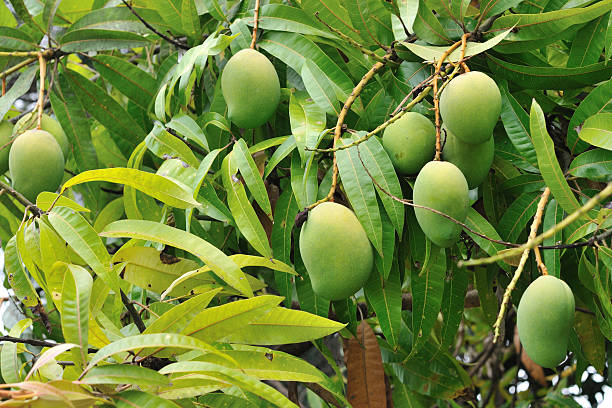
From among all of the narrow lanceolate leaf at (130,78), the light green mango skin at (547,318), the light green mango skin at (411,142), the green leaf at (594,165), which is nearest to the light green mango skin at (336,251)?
the light green mango skin at (411,142)

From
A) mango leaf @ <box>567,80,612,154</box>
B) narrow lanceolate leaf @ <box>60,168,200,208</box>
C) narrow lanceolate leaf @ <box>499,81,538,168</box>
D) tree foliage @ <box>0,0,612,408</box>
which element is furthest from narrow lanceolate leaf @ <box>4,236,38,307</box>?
mango leaf @ <box>567,80,612,154</box>

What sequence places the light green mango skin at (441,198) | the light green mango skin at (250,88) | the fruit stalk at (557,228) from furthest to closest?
the light green mango skin at (250,88), the light green mango skin at (441,198), the fruit stalk at (557,228)

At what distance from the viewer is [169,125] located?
3.96ft

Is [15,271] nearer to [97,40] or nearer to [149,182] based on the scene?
[149,182]

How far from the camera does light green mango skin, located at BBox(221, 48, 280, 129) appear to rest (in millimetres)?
1092

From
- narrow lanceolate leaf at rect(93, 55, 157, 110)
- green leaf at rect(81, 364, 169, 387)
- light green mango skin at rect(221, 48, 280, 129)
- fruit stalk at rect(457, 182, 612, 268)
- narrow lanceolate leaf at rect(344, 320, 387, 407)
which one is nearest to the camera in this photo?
fruit stalk at rect(457, 182, 612, 268)

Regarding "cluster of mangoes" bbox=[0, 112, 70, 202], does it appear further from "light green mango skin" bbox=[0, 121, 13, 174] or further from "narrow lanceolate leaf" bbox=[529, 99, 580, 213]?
"narrow lanceolate leaf" bbox=[529, 99, 580, 213]

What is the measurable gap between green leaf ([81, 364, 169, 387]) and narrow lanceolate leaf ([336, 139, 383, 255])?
0.36m

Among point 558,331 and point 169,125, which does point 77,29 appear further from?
point 558,331

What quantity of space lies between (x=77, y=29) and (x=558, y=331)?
1093mm

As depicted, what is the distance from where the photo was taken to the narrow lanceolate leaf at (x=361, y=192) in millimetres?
969

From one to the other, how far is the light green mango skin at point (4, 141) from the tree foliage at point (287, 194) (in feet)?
0.05

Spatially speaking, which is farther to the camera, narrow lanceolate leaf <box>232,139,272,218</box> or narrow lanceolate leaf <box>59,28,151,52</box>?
narrow lanceolate leaf <box>59,28,151,52</box>

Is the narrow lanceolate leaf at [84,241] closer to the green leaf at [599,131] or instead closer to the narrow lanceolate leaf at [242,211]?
the narrow lanceolate leaf at [242,211]
